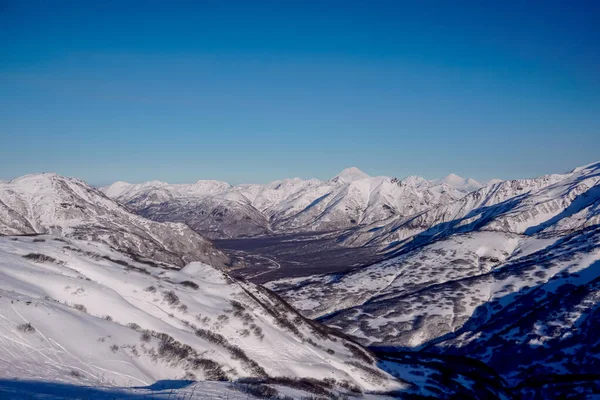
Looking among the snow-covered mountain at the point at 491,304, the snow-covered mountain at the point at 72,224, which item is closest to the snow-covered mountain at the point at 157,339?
the snow-covered mountain at the point at 491,304

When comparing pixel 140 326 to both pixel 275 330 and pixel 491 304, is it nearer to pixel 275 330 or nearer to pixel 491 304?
pixel 275 330

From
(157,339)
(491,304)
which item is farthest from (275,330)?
(491,304)

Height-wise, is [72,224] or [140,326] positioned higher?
[140,326]

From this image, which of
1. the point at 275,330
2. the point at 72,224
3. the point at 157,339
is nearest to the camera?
the point at 157,339

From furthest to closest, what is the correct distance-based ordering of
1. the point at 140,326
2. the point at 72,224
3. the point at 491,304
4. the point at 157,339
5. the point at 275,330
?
the point at 72,224
the point at 491,304
the point at 275,330
the point at 140,326
the point at 157,339

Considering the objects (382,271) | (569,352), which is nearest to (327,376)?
(569,352)

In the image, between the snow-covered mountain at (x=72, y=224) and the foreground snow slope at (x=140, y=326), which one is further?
the snow-covered mountain at (x=72, y=224)

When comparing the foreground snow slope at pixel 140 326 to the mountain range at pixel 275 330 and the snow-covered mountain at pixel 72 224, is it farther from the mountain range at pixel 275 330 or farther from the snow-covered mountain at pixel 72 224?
the snow-covered mountain at pixel 72 224

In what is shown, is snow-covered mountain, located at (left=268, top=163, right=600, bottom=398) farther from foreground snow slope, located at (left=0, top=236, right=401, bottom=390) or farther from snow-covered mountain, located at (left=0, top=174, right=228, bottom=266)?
snow-covered mountain, located at (left=0, top=174, right=228, bottom=266)

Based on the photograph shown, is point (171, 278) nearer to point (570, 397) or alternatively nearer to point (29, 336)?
point (29, 336)

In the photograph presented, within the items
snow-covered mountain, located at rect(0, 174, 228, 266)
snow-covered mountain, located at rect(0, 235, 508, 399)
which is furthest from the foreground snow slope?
snow-covered mountain, located at rect(0, 174, 228, 266)
